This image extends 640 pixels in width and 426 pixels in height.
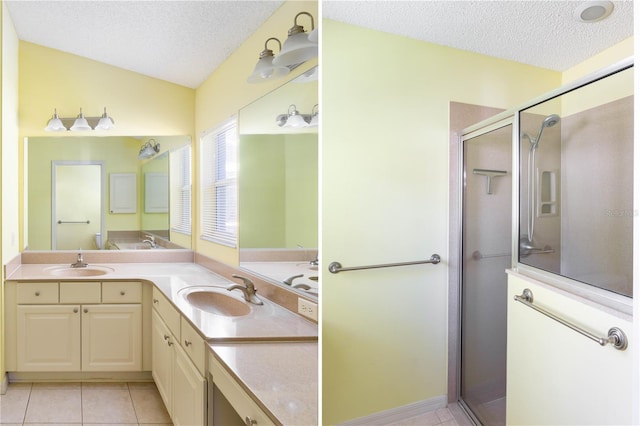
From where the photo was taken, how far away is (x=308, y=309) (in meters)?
1.06

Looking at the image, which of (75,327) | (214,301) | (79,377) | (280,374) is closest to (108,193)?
(75,327)

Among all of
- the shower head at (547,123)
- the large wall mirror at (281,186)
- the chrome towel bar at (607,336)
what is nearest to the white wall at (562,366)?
the chrome towel bar at (607,336)

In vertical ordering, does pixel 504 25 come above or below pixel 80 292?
above

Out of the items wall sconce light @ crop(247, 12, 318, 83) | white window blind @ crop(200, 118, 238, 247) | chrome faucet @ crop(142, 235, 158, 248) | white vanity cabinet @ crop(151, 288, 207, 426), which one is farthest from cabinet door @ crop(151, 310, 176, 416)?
wall sconce light @ crop(247, 12, 318, 83)

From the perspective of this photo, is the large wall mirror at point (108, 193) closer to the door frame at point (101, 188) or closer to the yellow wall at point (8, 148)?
the door frame at point (101, 188)

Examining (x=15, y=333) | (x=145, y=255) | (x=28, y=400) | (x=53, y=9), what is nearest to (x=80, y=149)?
(x=145, y=255)

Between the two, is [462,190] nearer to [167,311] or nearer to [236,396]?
[236,396]

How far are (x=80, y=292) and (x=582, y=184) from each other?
202cm

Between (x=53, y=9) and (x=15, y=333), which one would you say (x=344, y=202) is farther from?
(x=15, y=333)

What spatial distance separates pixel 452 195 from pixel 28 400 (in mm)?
2061

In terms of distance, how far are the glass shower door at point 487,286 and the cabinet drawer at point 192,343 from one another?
0.71 metres

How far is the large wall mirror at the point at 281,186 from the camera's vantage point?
103cm

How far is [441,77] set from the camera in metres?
0.35

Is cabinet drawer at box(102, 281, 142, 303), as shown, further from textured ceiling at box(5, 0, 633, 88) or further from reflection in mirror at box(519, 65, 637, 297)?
reflection in mirror at box(519, 65, 637, 297)
